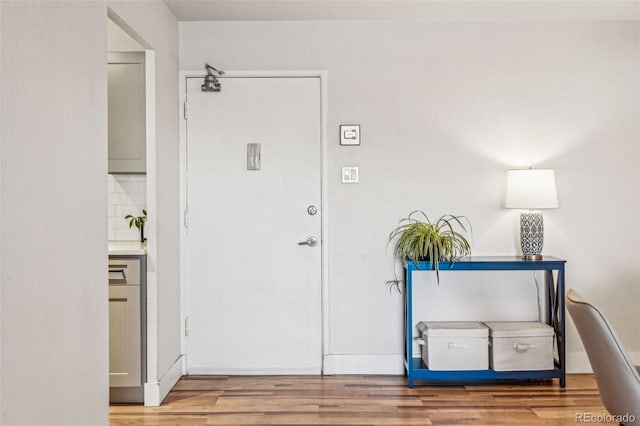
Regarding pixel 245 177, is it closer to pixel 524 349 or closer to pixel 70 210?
pixel 70 210

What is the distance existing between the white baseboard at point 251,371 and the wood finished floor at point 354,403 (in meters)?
0.06

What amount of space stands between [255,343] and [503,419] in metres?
1.65

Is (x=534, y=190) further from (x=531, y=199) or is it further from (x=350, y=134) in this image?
(x=350, y=134)

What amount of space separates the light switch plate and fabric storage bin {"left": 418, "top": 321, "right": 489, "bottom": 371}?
111 centimetres

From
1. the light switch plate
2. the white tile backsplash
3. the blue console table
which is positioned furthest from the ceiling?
the blue console table

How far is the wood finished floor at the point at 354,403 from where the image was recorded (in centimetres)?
296

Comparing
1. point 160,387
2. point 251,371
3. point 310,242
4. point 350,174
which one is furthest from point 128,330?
point 350,174

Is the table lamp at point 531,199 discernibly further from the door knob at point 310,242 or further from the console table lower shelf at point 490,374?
the door knob at point 310,242

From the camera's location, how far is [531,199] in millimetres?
3422

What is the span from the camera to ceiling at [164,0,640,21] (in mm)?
3355

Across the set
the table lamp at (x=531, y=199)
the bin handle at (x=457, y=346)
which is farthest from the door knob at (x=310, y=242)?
the table lamp at (x=531, y=199)

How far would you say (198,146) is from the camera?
3736 mm

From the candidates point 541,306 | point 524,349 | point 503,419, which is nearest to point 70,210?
point 503,419

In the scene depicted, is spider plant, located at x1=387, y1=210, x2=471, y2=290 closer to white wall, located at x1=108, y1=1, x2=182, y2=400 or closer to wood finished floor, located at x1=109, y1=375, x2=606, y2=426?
wood finished floor, located at x1=109, y1=375, x2=606, y2=426
